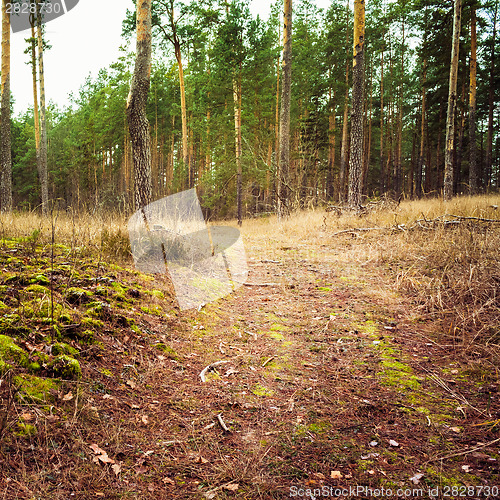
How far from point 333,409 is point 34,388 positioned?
→ 185 centimetres

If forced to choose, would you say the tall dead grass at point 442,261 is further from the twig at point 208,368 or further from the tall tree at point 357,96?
the twig at point 208,368

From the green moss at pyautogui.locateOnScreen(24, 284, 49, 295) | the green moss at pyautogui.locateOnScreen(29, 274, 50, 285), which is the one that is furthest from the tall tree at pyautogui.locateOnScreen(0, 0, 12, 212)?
the green moss at pyautogui.locateOnScreen(24, 284, 49, 295)

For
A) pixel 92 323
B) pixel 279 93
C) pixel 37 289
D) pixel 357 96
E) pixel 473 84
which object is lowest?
pixel 92 323

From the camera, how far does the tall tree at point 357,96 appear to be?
9281 millimetres

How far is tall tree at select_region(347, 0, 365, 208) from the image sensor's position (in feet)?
30.5

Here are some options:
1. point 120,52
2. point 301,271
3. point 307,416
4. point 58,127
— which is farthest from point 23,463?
point 58,127

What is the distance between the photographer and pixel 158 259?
487 cm

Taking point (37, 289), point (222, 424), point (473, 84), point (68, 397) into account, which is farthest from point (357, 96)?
point (473, 84)

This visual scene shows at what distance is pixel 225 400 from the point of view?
7.64ft

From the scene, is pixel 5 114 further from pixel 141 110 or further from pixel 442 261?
pixel 442 261

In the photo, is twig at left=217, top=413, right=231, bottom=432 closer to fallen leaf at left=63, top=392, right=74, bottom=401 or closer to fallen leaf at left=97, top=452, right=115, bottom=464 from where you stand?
fallen leaf at left=97, top=452, right=115, bottom=464

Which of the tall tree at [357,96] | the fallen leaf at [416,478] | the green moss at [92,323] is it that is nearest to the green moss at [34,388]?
the green moss at [92,323]

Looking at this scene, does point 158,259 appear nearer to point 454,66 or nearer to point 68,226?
point 68,226

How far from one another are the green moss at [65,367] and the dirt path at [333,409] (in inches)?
29.4
